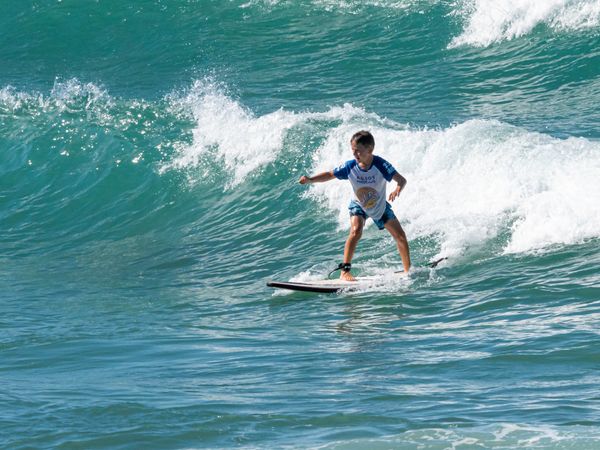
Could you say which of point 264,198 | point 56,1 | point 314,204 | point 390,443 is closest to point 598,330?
point 390,443

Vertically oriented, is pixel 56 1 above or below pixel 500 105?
above

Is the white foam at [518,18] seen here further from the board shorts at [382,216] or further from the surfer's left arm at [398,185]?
the surfer's left arm at [398,185]

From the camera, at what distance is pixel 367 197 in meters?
10.5

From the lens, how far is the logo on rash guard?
10492 millimetres

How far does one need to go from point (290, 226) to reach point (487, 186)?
250cm

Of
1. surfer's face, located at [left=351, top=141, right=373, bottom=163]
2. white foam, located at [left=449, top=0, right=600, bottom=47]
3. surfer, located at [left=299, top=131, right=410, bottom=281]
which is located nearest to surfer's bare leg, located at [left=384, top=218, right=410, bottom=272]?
surfer, located at [left=299, top=131, right=410, bottom=281]

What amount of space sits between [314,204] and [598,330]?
662 cm

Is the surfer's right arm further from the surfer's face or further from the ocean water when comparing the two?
the ocean water

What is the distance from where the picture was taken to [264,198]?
1502 cm

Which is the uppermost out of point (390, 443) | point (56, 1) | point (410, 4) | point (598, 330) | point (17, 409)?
point (56, 1)

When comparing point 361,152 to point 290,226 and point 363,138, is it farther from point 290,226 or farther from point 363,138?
point 290,226

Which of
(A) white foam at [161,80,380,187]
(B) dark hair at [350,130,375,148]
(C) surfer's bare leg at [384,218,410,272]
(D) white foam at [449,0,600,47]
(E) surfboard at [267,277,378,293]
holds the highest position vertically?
(D) white foam at [449,0,600,47]

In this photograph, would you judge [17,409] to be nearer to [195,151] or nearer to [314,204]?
[314,204]

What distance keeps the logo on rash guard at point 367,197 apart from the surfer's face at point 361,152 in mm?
330
